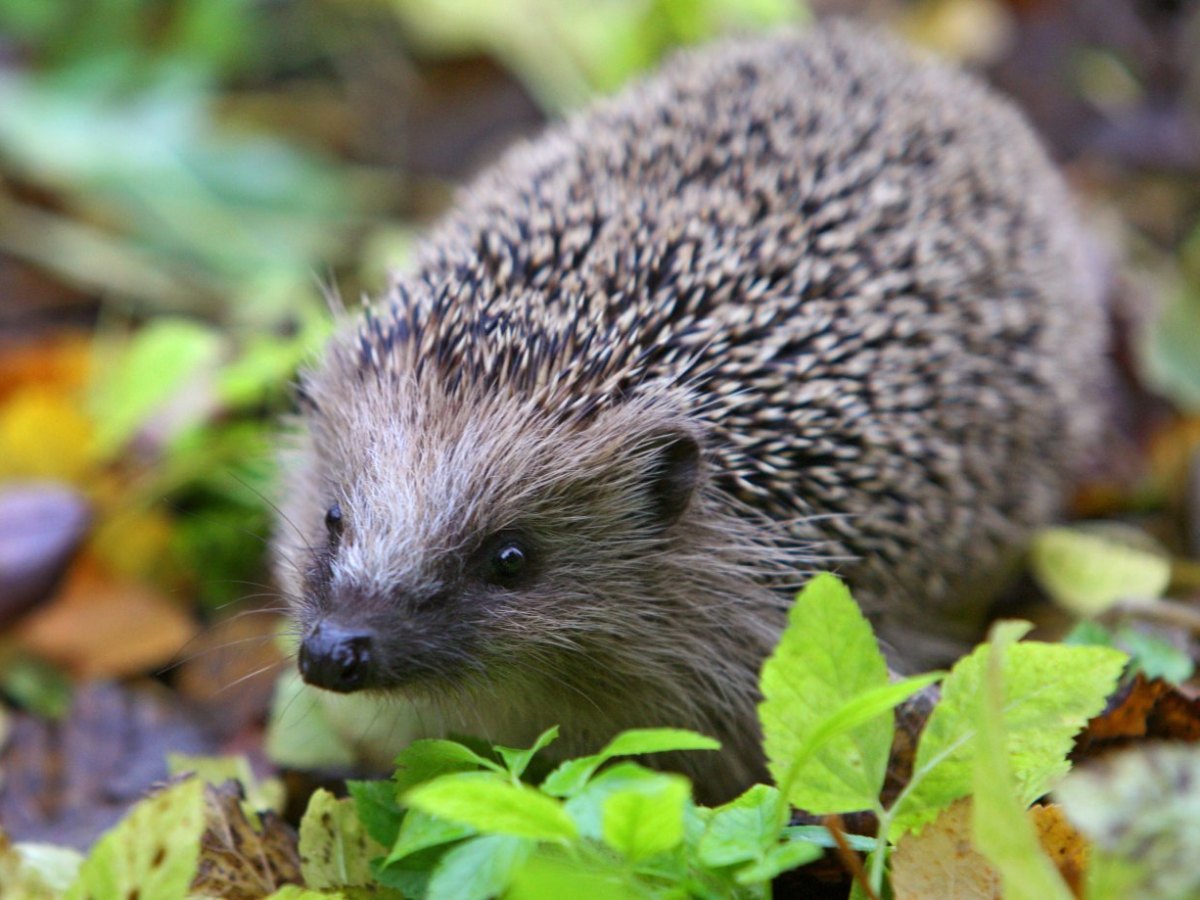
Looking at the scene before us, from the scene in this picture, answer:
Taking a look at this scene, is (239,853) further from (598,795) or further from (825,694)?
(825,694)

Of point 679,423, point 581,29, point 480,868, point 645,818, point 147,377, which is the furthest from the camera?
point 581,29

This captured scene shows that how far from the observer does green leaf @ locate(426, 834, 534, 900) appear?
1.68m

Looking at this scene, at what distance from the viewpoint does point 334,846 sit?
2.11 metres

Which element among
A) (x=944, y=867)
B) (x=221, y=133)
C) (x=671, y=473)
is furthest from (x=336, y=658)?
(x=221, y=133)

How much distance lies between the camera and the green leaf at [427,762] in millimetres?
1976

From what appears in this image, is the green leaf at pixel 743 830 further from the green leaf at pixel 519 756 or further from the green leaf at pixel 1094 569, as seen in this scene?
the green leaf at pixel 1094 569

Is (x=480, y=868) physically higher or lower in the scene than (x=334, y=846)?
higher

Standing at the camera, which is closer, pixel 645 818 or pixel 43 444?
pixel 645 818

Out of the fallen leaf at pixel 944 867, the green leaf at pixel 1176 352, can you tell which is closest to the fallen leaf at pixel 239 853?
the fallen leaf at pixel 944 867

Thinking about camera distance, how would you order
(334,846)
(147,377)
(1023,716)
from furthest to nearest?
(147,377) < (334,846) < (1023,716)

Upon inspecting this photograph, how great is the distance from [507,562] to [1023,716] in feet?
3.11

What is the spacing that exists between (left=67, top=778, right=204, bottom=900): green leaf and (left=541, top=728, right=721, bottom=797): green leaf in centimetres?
47

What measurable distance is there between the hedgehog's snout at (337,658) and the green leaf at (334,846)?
18 cm

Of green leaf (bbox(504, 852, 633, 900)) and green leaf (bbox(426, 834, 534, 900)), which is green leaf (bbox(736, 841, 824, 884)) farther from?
green leaf (bbox(426, 834, 534, 900))
